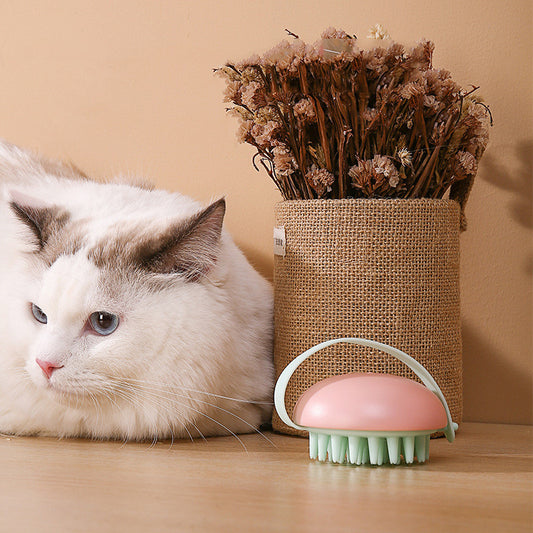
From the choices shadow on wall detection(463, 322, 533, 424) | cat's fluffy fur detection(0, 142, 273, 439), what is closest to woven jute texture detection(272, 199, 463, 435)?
cat's fluffy fur detection(0, 142, 273, 439)

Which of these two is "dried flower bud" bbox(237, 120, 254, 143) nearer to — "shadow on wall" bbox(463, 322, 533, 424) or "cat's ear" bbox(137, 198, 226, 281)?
"cat's ear" bbox(137, 198, 226, 281)

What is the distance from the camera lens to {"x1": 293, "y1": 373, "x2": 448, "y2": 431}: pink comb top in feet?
3.07

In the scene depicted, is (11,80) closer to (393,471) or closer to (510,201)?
(510,201)

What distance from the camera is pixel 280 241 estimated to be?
1271 millimetres

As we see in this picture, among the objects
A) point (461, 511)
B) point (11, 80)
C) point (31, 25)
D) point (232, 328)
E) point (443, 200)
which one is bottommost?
point (461, 511)

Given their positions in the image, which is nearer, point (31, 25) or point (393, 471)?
point (393, 471)

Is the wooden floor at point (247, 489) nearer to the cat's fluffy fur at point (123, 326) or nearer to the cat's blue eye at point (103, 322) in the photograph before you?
the cat's fluffy fur at point (123, 326)

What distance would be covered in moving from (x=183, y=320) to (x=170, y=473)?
0.25m

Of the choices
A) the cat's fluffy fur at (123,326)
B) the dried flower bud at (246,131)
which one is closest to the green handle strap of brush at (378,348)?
the cat's fluffy fur at (123,326)

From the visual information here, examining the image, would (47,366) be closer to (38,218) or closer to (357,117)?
(38,218)

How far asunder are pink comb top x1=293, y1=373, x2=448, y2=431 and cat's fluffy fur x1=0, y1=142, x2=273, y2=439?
22 cm

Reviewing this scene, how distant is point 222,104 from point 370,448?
0.96 m

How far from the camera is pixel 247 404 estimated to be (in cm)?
126

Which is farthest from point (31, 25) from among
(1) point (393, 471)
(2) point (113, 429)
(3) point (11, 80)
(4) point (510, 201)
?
(1) point (393, 471)
